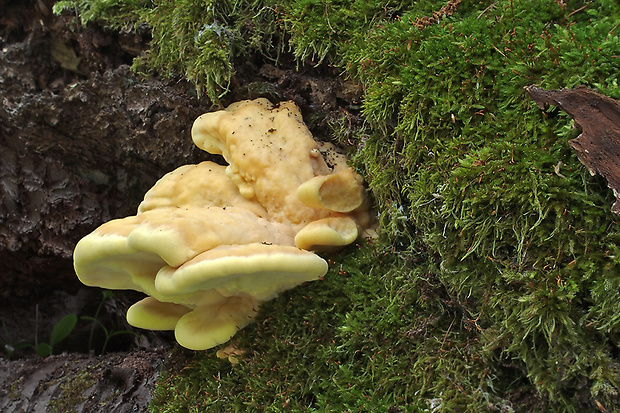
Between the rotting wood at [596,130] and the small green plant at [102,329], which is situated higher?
the rotting wood at [596,130]

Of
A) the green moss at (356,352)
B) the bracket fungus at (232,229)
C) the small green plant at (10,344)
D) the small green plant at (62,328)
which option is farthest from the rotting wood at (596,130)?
the small green plant at (10,344)

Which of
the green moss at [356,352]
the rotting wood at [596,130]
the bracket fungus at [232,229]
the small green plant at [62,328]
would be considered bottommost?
the small green plant at [62,328]

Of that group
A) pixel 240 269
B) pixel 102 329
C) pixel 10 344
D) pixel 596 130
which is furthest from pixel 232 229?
pixel 10 344

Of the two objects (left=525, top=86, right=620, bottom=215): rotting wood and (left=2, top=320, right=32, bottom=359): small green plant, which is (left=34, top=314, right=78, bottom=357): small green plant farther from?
(left=525, top=86, right=620, bottom=215): rotting wood

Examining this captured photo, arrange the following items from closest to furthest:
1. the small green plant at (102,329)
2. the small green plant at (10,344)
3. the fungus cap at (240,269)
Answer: the fungus cap at (240,269) < the small green plant at (102,329) < the small green plant at (10,344)

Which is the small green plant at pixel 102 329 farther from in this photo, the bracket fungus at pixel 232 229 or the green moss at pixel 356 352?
the green moss at pixel 356 352

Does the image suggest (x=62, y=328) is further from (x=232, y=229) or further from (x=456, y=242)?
(x=456, y=242)

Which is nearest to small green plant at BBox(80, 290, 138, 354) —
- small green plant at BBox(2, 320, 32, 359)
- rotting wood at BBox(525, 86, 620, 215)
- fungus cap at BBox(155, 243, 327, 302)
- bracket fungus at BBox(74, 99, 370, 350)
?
small green plant at BBox(2, 320, 32, 359)

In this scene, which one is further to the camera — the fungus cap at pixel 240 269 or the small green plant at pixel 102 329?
the small green plant at pixel 102 329
